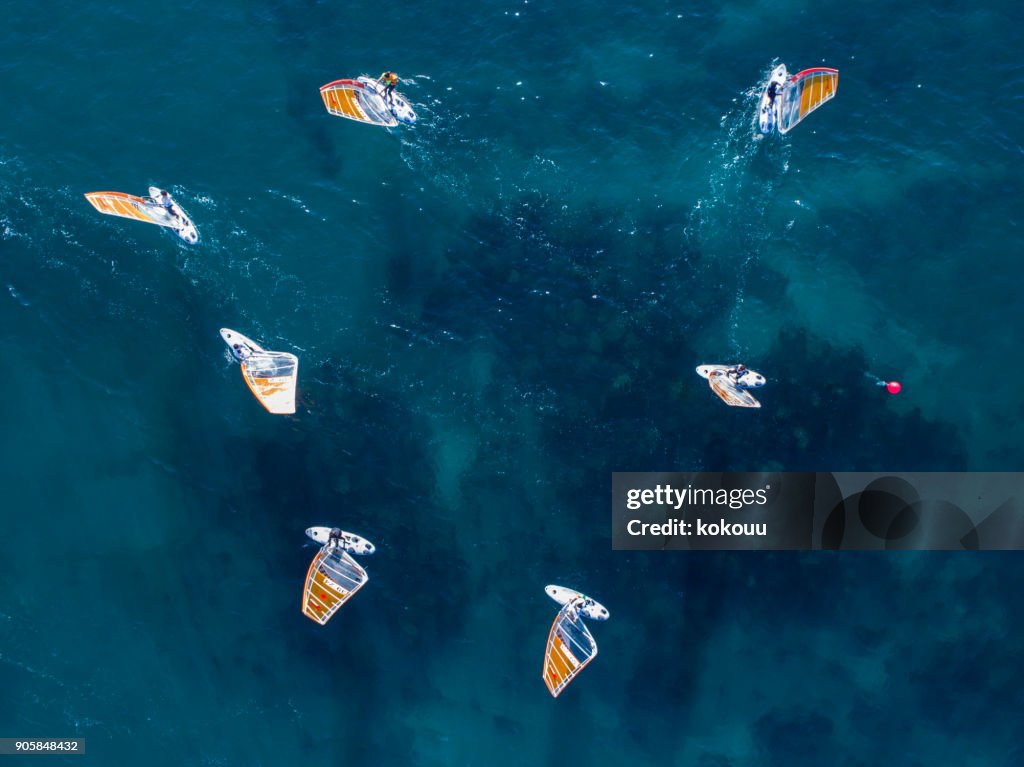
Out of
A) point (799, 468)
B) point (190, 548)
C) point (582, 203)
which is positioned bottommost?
point (190, 548)

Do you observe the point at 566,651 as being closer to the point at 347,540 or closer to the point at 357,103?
the point at 347,540

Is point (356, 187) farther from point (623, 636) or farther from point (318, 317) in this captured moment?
point (623, 636)

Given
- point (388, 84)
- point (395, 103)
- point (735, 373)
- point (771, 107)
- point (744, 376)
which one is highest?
point (388, 84)

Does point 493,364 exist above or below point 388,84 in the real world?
below

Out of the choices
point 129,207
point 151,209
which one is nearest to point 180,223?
point 151,209

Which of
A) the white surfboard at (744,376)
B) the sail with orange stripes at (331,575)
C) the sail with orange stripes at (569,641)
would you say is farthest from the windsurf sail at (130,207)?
the white surfboard at (744,376)

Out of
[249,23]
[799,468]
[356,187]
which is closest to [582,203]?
[356,187]
